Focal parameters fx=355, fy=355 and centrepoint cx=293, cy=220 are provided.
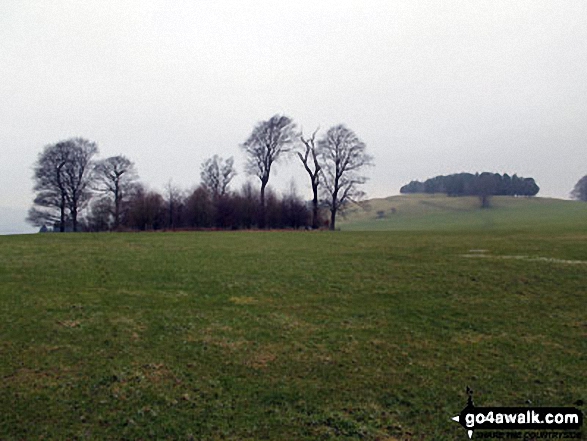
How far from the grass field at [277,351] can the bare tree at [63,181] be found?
3883cm

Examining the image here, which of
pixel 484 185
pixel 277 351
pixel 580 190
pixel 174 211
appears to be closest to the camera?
pixel 277 351

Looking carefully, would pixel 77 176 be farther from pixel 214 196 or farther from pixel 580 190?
pixel 580 190

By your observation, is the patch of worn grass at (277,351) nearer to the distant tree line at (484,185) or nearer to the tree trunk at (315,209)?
the tree trunk at (315,209)

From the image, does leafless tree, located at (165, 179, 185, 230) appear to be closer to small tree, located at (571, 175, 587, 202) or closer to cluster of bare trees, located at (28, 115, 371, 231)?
cluster of bare trees, located at (28, 115, 371, 231)

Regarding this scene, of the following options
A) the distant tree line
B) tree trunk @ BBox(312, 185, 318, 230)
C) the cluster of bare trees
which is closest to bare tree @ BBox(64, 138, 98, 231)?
the cluster of bare trees

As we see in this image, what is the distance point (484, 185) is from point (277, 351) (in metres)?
102

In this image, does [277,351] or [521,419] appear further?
[277,351]

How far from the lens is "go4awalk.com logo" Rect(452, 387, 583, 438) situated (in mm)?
4289

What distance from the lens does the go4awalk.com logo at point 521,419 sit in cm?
429

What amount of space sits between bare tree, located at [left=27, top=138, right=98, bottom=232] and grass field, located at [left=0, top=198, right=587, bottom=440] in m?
38.8

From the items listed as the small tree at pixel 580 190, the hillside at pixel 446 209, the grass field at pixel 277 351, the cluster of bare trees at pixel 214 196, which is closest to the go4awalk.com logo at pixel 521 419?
the grass field at pixel 277 351

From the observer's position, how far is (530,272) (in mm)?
12117

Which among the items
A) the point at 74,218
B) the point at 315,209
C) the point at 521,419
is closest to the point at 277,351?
the point at 521,419

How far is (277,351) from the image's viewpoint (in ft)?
20.2
